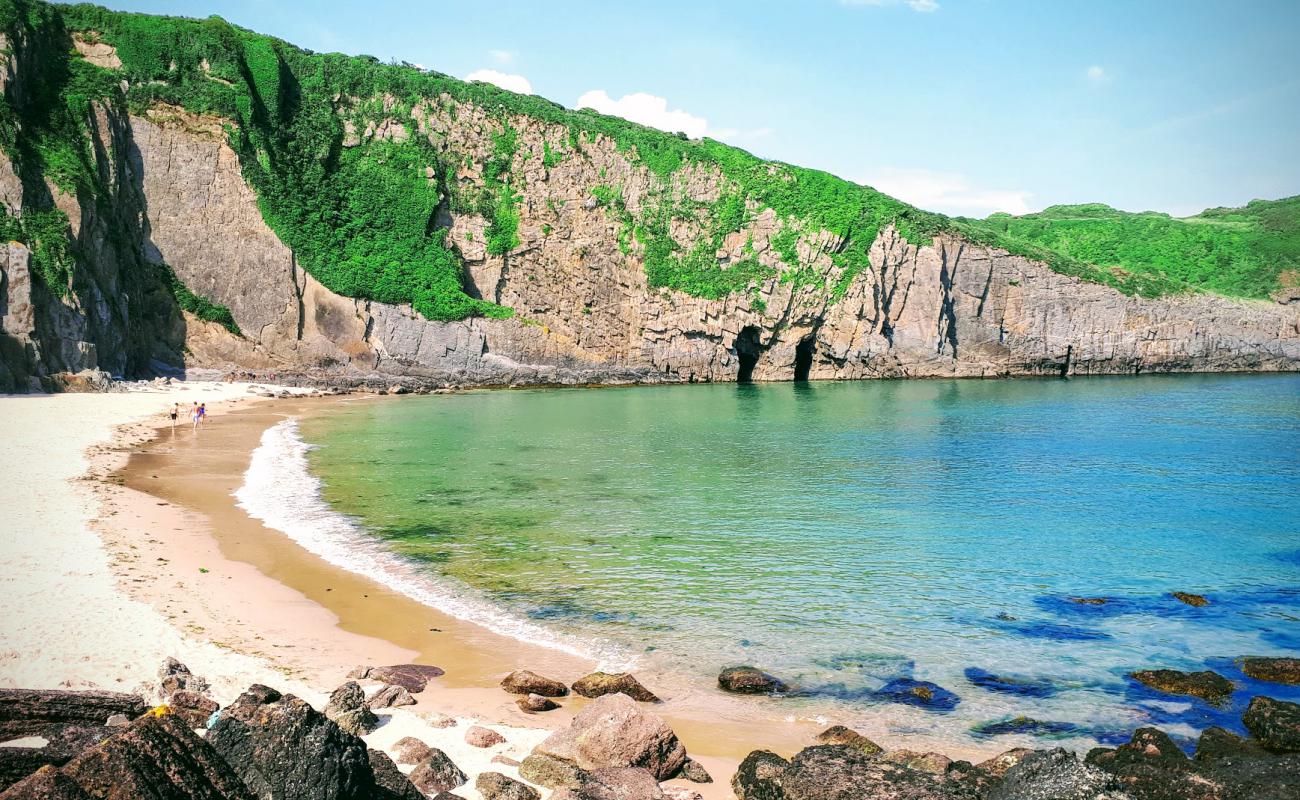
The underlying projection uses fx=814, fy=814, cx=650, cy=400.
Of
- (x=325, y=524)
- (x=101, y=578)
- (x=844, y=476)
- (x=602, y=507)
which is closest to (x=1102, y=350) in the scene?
(x=844, y=476)

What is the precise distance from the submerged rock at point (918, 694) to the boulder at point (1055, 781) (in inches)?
132

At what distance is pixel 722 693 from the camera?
9164 mm

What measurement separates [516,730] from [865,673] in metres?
4.32

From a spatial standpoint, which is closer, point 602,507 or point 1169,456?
point 602,507

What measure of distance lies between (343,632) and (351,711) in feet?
11.6

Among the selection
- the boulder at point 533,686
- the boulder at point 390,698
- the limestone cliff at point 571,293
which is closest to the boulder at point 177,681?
the boulder at point 390,698

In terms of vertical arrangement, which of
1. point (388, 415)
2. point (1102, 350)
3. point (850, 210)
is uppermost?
point (850, 210)

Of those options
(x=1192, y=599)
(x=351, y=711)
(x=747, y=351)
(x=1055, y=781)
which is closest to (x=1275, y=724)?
(x=1055, y=781)

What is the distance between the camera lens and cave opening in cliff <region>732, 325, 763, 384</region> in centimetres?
7106

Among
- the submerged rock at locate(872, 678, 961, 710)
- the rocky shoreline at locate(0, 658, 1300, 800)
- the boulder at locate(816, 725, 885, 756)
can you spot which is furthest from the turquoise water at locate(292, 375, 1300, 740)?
the rocky shoreline at locate(0, 658, 1300, 800)

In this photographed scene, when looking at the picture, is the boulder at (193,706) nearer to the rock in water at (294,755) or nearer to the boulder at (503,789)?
the rock in water at (294,755)

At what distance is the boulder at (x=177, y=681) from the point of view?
768 cm

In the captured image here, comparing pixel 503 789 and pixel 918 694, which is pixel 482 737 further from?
pixel 918 694

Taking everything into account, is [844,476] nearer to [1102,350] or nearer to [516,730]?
[516,730]
